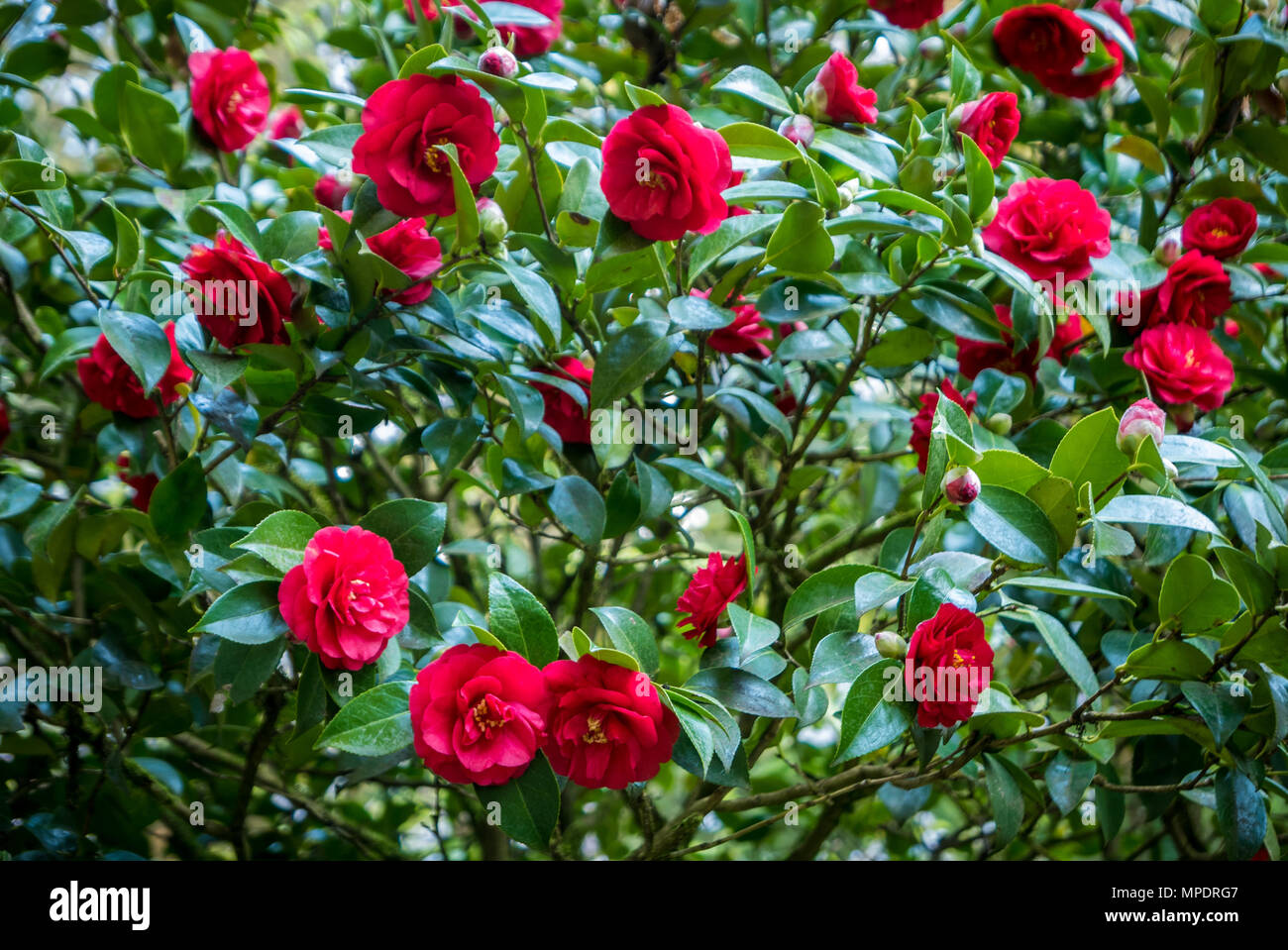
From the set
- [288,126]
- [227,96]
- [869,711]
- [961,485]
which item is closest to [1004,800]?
[869,711]

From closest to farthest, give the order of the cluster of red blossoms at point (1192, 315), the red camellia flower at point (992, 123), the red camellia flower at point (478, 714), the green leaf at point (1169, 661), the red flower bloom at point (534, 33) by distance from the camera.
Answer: the red camellia flower at point (478, 714)
the green leaf at point (1169, 661)
the red camellia flower at point (992, 123)
the cluster of red blossoms at point (1192, 315)
the red flower bloom at point (534, 33)

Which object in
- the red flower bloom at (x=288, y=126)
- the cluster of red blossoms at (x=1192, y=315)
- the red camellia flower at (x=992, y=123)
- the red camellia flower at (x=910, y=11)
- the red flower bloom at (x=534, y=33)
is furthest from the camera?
the red flower bloom at (x=288, y=126)

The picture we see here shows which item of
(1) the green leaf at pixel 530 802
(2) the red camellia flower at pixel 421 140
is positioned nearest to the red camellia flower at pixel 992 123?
(2) the red camellia flower at pixel 421 140

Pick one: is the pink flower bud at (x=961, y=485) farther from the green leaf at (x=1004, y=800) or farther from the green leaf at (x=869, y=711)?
the green leaf at (x=1004, y=800)

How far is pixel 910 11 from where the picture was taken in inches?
55.9

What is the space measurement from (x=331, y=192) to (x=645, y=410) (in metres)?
0.45

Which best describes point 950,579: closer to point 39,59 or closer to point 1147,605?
point 1147,605

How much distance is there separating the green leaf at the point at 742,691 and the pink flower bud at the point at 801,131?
53 centimetres

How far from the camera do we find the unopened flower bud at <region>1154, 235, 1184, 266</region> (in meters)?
1.21

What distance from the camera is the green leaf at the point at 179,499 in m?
1.06

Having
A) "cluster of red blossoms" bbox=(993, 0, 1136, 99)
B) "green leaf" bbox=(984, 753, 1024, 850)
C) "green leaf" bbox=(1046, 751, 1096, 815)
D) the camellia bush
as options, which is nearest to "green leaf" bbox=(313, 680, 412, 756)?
the camellia bush

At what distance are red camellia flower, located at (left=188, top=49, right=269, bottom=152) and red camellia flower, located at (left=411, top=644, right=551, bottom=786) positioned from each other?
90 cm
